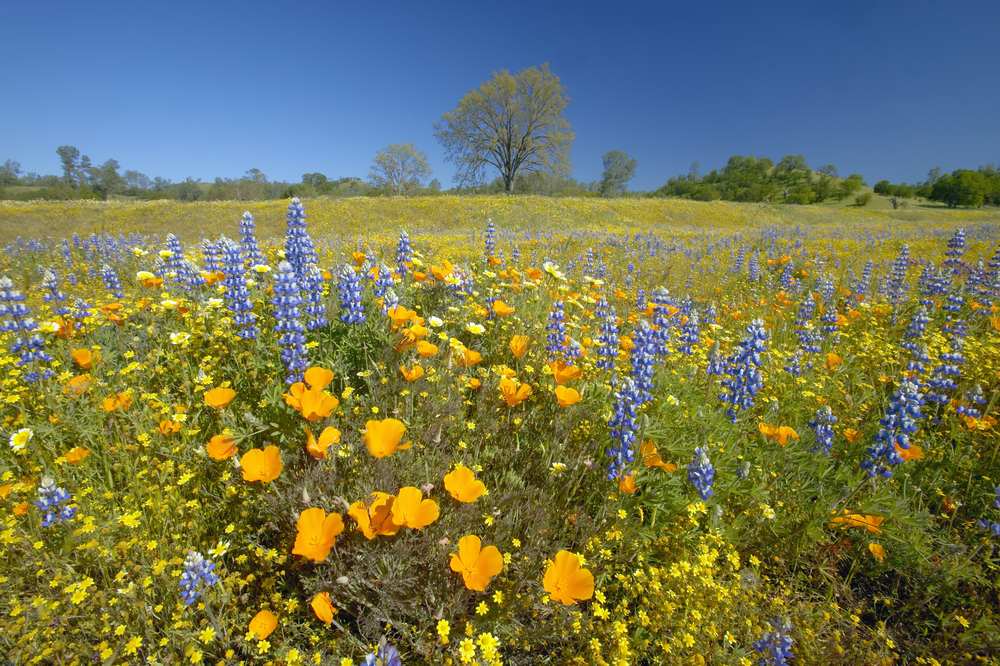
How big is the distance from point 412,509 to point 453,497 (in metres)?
0.32

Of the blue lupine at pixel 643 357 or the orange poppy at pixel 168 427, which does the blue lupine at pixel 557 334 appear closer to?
the blue lupine at pixel 643 357

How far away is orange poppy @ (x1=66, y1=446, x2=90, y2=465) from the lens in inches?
76.3

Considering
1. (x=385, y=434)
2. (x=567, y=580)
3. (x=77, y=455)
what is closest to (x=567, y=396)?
(x=567, y=580)

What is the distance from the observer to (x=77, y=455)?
1975mm

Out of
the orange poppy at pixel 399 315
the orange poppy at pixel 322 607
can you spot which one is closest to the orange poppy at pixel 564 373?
the orange poppy at pixel 399 315

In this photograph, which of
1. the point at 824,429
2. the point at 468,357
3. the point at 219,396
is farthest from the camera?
the point at 468,357

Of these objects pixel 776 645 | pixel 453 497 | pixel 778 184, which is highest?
pixel 778 184

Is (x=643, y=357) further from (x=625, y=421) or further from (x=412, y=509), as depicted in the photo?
(x=412, y=509)

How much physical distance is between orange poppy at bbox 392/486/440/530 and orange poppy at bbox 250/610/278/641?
2.00 feet

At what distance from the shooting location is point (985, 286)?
205 inches

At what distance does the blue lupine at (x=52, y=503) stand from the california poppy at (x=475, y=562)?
1.68 metres

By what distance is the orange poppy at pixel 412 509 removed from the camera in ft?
4.80

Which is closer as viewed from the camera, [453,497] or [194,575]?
[194,575]

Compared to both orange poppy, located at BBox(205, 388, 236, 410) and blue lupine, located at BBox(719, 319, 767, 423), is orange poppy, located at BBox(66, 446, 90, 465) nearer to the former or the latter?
orange poppy, located at BBox(205, 388, 236, 410)
